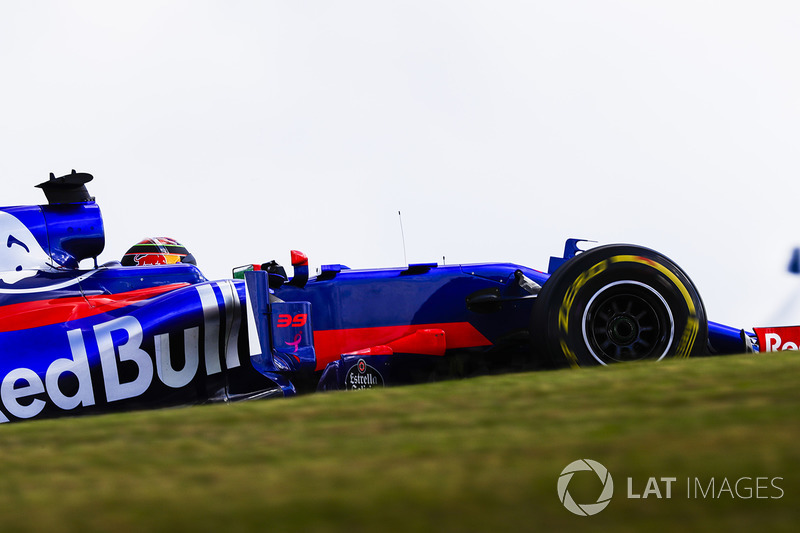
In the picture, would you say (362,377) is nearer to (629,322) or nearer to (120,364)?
(120,364)

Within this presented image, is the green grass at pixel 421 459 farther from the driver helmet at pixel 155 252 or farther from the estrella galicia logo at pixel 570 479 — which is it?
the driver helmet at pixel 155 252

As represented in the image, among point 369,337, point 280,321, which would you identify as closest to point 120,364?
point 280,321

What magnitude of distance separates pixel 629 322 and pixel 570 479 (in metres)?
2.67

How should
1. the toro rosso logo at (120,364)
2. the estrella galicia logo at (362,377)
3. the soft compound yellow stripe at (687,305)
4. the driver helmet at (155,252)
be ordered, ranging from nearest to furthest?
the toro rosso logo at (120,364), the soft compound yellow stripe at (687,305), the estrella galicia logo at (362,377), the driver helmet at (155,252)

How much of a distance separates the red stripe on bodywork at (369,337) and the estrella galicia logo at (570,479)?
301 centimetres

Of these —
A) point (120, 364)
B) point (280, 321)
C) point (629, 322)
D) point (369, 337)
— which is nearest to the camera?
point (120, 364)

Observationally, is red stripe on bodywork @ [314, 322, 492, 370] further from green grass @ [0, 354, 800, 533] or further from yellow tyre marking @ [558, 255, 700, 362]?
green grass @ [0, 354, 800, 533]

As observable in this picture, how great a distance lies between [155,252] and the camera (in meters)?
7.47

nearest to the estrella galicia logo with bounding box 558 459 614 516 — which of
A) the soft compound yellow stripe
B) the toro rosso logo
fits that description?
the soft compound yellow stripe

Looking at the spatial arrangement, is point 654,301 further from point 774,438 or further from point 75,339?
point 75,339

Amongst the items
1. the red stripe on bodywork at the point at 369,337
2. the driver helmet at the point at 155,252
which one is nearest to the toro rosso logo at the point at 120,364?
the red stripe on bodywork at the point at 369,337

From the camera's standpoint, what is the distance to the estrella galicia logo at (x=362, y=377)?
4398 mm

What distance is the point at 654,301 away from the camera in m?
4.18

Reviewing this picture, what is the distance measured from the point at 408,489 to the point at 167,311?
9.29ft
